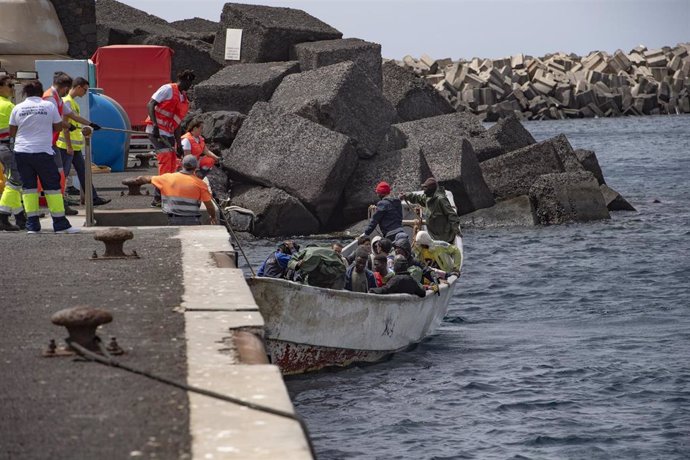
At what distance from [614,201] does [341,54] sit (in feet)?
24.8

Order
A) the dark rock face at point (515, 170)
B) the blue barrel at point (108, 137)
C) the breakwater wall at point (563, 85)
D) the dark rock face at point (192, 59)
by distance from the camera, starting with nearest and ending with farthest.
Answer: the blue barrel at point (108, 137) → the dark rock face at point (515, 170) → the dark rock face at point (192, 59) → the breakwater wall at point (563, 85)

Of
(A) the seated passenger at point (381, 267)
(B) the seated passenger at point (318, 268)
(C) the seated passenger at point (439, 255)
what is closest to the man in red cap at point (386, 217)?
(C) the seated passenger at point (439, 255)

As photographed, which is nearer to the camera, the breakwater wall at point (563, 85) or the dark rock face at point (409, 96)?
the dark rock face at point (409, 96)

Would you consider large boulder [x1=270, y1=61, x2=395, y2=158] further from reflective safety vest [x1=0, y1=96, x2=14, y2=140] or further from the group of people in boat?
reflective safety vest [x1=0, y1=96, x2=14, y2=140]

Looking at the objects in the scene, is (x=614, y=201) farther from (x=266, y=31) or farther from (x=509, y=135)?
(x=266, y=31)

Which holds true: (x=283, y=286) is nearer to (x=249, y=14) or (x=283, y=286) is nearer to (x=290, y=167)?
(x=290, y=167)

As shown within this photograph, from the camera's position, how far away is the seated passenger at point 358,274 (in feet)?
50.0

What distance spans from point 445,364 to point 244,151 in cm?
1159

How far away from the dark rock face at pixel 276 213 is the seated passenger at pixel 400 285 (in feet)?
32.5

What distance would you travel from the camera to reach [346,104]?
28109 mm

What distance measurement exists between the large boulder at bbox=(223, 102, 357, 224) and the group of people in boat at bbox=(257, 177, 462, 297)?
598cm

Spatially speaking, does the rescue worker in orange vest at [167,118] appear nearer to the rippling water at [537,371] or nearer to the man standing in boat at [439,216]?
the rippling water at [537,371]

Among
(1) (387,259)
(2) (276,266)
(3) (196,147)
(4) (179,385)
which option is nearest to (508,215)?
(1) (387,259)

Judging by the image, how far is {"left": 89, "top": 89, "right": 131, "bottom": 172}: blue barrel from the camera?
22875 millimetres
